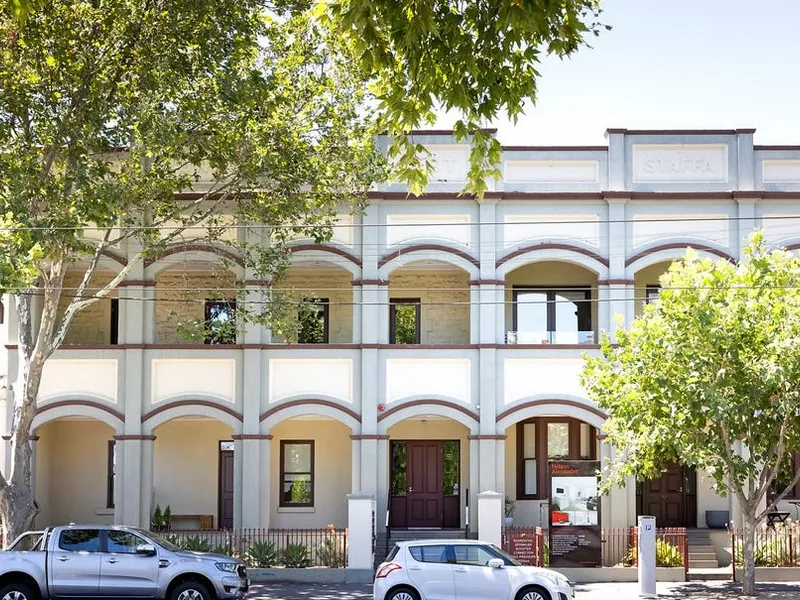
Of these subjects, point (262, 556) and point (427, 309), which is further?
point (427, 309)

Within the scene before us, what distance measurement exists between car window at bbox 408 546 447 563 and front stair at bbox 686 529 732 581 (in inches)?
341

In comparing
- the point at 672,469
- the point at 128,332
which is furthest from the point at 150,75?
the point at 672,469

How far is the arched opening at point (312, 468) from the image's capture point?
3134cm

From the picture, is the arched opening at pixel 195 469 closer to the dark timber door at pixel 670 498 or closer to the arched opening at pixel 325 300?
the arched opening at pixel 325 300

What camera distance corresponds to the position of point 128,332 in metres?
28.8

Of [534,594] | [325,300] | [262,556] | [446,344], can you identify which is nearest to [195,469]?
[262,556]

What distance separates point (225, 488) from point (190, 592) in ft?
37.2

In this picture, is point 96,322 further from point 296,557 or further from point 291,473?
point 296,557

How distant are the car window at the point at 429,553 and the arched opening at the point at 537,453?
11199 mm

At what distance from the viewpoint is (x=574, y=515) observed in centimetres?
2616

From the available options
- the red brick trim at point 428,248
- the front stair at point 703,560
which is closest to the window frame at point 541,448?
the front stair at point 703,560

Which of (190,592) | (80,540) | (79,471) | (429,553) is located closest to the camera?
(429,553)

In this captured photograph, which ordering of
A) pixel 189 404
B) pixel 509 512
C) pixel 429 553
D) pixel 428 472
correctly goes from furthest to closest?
pixel 428 472 → pixel 509 512 → pixel 189 404 → pixel 429 553

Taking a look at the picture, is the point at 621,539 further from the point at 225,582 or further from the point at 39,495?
the point at 39,495
